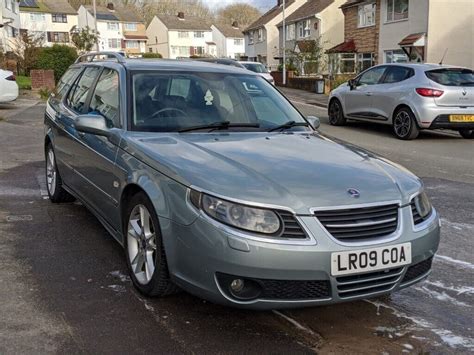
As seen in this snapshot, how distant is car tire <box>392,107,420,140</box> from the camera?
12.0 metres

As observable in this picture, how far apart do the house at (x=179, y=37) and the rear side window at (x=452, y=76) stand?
76335 millimetres

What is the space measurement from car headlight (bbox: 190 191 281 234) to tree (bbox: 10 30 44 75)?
29.9 meters

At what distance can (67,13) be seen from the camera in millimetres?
80562

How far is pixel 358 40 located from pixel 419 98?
25869mm

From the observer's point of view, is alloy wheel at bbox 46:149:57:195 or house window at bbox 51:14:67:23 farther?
house window at bbox 51:14:67:23

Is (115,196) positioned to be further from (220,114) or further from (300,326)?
(300,326)

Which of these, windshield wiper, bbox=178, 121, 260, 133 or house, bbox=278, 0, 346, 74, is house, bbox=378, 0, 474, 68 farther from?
windshield wiper, bbox=178, 121, 260, 133

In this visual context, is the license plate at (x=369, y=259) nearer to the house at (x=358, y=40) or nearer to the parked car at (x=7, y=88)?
the parked car at (x=7, y=88)

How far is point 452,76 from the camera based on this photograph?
12102 mm

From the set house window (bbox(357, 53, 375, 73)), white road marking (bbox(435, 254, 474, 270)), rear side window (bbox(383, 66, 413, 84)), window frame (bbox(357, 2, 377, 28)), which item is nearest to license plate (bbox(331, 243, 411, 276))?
white road marking (bbox(435, 254, 474, 270))

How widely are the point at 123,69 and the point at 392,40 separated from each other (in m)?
29.6

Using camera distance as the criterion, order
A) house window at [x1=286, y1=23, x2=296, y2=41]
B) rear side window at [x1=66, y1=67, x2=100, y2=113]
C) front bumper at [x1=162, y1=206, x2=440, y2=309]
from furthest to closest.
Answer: house window at [x1=286, y1=23, x2=296, y2=41] → rear side window at [x1=66, y1=67, x2=100, y2=113] → front bumper at [x1=162, y1=206, x2=440, y2=309]

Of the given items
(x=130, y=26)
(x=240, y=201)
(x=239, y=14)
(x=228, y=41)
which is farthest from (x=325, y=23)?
(x=239, y=14)

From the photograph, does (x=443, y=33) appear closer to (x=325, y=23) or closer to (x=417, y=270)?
(x=325, y=23)
